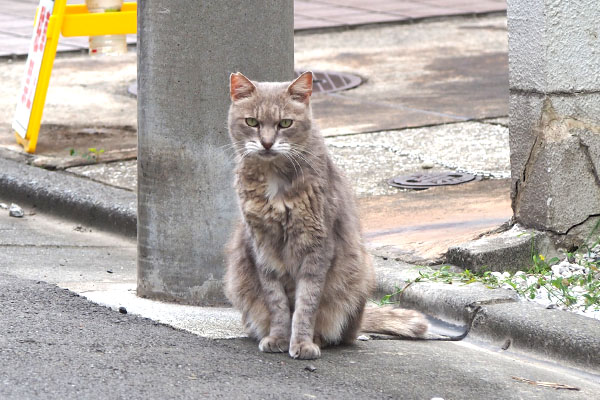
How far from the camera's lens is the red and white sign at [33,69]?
7828mm

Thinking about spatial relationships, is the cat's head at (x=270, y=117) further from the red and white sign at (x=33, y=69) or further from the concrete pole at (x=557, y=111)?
the red and white sign at (x=33, y=69)

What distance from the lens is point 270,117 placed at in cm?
426

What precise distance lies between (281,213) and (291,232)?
0.08m

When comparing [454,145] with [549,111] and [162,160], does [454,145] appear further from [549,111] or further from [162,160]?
[162,160]

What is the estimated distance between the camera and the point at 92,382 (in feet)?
12.3

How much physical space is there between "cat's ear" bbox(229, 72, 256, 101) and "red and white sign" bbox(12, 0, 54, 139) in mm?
3728

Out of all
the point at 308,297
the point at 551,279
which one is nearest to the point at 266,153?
the point at 308,297

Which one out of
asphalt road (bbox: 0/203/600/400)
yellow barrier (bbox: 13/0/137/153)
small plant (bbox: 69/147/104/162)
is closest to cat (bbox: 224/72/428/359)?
asphalt road (bbox: 0/203/600/400)

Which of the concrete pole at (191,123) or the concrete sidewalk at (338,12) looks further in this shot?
the concrete sidewalk at (338,12)

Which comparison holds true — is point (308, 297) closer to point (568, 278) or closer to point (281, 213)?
point (281, 213)

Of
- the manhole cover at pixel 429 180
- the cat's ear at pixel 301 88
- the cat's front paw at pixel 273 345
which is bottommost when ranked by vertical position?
the cat's front paw at pixel 273 345

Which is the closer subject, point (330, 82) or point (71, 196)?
point (71, 196)

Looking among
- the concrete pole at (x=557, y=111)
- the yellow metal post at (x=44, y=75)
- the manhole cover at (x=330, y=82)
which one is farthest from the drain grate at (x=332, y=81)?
the concrete pole at (x=557, y=111)

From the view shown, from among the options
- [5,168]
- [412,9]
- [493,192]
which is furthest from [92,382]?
[412,9]
